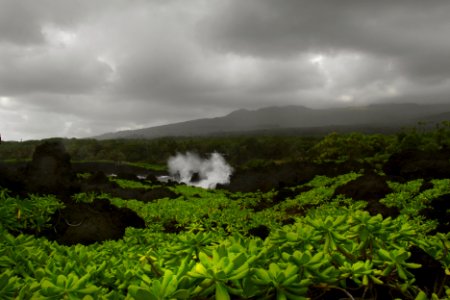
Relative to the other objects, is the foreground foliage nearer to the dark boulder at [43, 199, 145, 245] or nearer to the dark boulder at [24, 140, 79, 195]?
the dark boulder at [43, 199, 145, 245]

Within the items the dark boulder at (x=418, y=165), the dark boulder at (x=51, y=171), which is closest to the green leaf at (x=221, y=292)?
the dark boulder at (x=51, y=171)

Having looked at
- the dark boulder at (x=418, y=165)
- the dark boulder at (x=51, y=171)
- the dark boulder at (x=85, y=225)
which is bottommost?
the dark boulder at (x=418, y=165)

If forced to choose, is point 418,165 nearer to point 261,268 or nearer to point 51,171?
point 51,171

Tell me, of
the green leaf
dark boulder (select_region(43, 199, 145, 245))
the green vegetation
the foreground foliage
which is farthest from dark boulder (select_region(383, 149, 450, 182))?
the green leaf

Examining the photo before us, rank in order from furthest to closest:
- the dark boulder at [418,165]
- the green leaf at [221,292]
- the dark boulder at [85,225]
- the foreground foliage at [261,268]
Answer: the dark boulder at [418,165]
the dark boulder at [85,225]
the foreground foliage at [261,268]
the green leaf at [221,292]

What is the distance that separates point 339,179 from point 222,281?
70.0ft

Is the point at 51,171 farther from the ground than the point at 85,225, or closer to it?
farther from the ground

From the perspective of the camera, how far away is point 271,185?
27.8 meters

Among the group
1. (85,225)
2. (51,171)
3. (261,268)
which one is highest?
(261,268)

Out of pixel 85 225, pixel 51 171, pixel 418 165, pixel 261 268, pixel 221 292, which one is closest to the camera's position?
pixel 221 292

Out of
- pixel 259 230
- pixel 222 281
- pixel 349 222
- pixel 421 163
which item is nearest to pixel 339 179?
pixel 421 163

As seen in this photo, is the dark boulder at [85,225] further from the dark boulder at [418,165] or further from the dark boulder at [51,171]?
the dark boulder at [418,165]

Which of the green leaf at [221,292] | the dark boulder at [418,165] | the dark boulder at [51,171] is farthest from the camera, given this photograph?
the dark boulder at [418,165]

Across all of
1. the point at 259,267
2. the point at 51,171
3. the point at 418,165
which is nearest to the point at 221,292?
the point at 259,267
